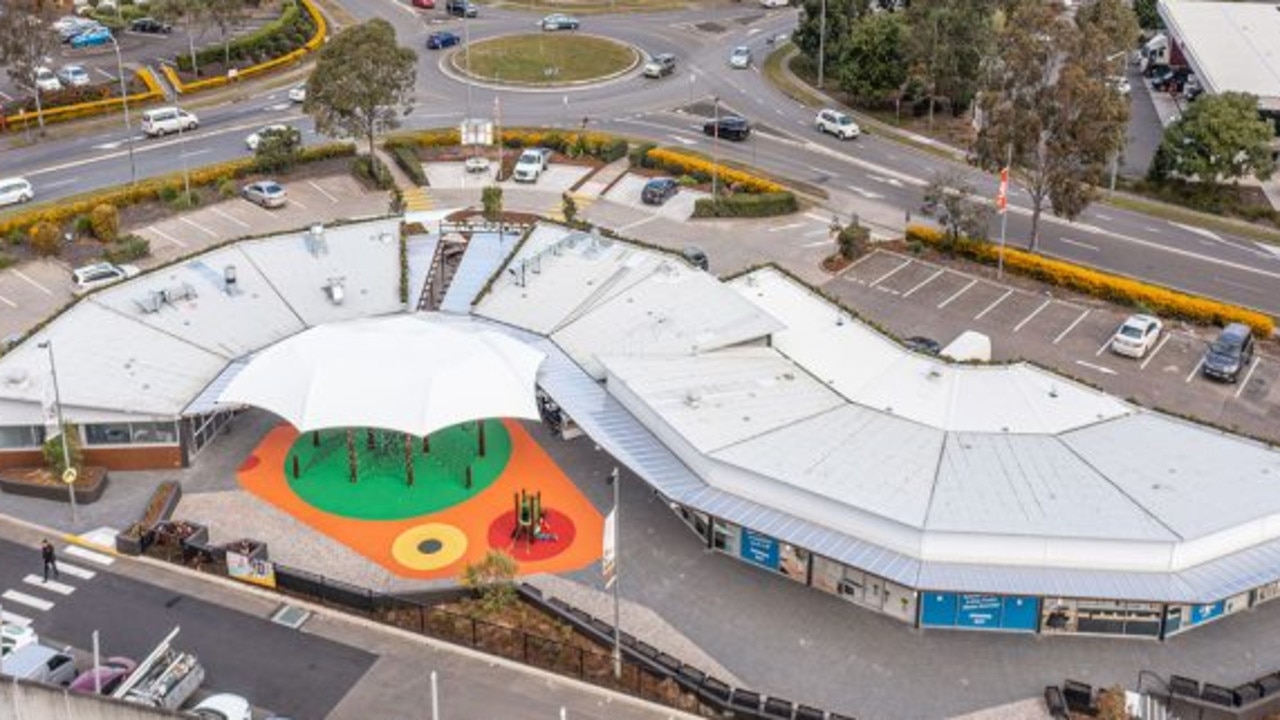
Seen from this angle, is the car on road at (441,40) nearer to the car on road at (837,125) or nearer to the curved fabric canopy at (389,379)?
the car on road at (837,125)

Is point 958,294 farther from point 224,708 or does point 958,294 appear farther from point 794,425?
point 224,708

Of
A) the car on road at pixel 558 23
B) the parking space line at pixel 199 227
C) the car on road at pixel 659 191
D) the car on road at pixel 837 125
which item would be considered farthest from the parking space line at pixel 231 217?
the car on road at pixel 558 23

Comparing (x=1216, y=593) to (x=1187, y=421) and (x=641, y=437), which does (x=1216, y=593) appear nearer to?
(x=1187, y=421)

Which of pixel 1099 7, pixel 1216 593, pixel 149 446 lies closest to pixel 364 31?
pixel 149 446

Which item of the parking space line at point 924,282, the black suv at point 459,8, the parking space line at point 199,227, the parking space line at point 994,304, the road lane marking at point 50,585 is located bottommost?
the road lane marking at point 50,585

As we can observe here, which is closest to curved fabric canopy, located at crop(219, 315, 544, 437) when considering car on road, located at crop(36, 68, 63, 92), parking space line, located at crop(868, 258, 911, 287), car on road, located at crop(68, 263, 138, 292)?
car on road, located at crop(68, 263, 138, 292)
